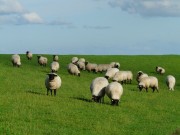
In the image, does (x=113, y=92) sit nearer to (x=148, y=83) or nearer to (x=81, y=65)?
(x=148, y=83)

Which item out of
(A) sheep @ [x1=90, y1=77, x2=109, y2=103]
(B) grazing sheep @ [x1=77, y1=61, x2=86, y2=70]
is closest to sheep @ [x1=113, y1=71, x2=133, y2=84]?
(B) grazing sheep @ [x1=77, y1=61, x2=86, y2=70]

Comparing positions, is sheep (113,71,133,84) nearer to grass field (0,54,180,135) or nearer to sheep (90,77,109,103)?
grass field (0,54,180,135)

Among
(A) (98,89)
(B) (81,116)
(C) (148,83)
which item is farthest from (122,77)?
(B) (81,116)

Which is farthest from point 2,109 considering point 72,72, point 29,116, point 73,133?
point 72,72

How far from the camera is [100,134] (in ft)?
58.0

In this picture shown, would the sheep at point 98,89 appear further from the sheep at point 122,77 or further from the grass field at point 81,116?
the sheep at point 122,77

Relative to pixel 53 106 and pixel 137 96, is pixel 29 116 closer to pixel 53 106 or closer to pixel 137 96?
pixel 53 106

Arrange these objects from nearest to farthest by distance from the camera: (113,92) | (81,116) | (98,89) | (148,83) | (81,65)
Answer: (81,116) < (113,92) < (98,89) < (148,83) < (81,65)

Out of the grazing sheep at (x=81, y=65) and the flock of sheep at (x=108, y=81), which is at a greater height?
the grazing sheep at (x=81, y=65)

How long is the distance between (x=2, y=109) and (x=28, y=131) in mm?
4152

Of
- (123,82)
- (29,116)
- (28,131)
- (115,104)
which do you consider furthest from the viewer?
(123,82)

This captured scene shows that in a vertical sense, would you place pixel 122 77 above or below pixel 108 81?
above

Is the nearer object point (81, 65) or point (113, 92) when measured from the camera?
point (113, 92)

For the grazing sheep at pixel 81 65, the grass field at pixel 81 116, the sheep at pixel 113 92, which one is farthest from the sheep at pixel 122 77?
the sheep at pixel 113 92
